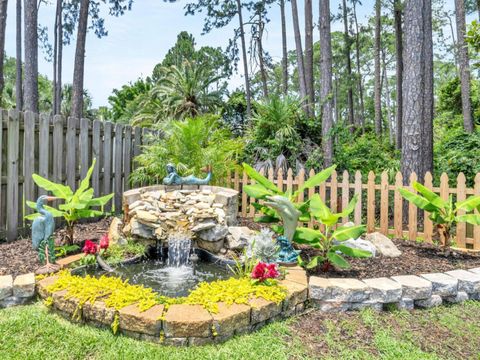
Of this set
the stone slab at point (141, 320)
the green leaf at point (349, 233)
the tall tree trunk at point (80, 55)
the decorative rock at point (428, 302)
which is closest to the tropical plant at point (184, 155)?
the green leaf at point (349, 233)

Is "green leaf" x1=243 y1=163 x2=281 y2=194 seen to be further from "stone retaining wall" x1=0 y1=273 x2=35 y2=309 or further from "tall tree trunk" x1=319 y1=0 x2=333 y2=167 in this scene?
"tall tree trunk" x1=319 y1=0 x2=333 y2=167

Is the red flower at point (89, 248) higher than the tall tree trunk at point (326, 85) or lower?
lower

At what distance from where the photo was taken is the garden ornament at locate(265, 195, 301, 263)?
3654mm

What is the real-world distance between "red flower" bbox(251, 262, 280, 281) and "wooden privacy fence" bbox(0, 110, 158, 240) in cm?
343

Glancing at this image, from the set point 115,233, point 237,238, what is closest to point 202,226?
point 237,238

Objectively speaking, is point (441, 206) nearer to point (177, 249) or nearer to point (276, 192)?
point (276, 192)

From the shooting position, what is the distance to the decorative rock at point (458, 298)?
3.38 m

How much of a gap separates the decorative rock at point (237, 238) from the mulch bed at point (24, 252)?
5.87 feet

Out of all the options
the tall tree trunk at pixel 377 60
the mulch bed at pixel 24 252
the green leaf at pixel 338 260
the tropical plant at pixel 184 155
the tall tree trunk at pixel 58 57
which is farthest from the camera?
the tall tree trunk at pixel 58 57

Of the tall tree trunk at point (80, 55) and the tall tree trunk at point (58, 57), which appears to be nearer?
the tall tree trunk at point (80, 55)

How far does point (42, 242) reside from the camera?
3.45 metres

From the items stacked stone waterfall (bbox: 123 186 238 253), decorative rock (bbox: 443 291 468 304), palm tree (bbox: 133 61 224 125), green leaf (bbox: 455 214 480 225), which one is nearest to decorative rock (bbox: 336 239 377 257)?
decorative rock (bbox: 443 291 468 304)

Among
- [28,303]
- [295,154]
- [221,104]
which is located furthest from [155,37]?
[28,303]

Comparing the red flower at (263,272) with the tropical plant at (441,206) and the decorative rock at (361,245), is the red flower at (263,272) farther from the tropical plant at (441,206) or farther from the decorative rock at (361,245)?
the tropical plant at (441,206)
